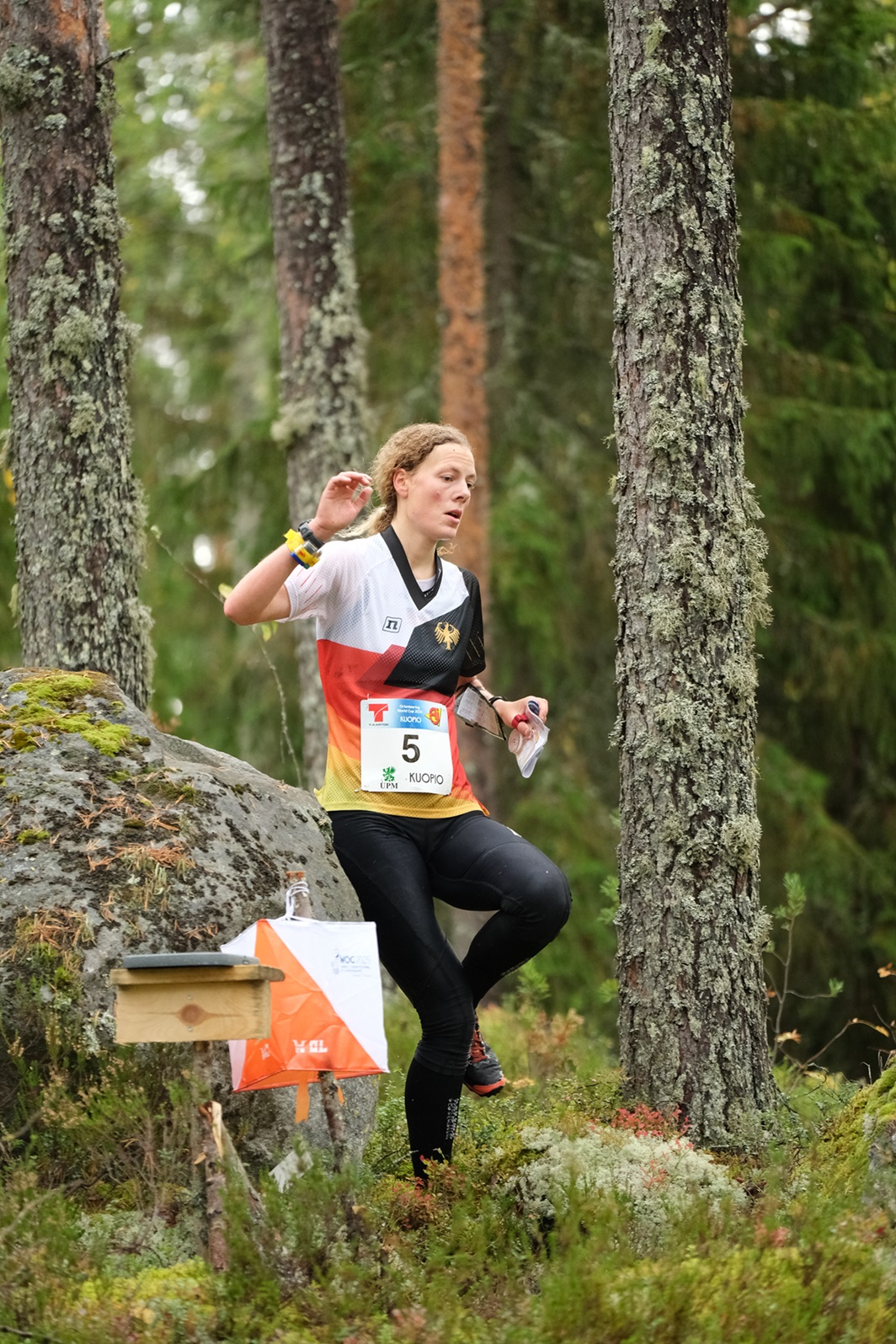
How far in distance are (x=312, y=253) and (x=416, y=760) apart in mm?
5236

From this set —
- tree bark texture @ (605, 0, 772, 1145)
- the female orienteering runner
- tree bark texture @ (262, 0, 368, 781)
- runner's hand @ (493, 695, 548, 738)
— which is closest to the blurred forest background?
tree bark texture @ (262, 0, 368, 781)

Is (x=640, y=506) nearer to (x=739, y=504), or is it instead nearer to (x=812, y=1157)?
(x=739, y=504)

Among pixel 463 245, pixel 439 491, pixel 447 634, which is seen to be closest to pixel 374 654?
pixel 447 634

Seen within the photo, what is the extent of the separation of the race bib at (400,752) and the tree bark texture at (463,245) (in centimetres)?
623

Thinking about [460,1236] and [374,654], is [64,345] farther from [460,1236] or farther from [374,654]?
[460,1236]

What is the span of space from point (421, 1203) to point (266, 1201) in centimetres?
67

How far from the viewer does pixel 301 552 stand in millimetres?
4293

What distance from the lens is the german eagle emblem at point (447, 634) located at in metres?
4.73

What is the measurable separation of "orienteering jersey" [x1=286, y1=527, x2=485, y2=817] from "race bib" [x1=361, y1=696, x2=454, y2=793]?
0.5 inches

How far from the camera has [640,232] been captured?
205 inches

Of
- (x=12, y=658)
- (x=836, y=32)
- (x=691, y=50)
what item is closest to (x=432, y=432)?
(x=691, y=50)

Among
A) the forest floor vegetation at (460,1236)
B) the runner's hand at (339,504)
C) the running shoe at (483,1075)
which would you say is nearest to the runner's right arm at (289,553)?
the runner's hand at (339,504)

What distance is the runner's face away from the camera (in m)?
4.72

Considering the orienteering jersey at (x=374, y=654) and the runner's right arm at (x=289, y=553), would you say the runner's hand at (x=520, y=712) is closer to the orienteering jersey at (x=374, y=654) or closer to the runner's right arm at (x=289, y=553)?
the orienteering jersey at (x=374, y=654)
